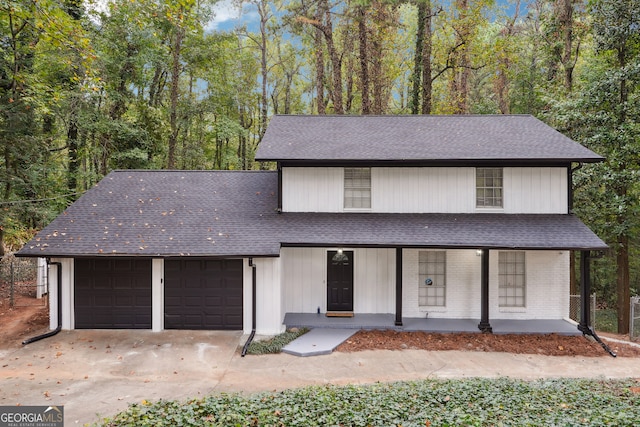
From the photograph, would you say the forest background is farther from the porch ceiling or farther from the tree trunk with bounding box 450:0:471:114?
the porch ceiling

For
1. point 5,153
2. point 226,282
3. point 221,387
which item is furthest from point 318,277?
point 5,153

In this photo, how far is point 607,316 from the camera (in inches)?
733

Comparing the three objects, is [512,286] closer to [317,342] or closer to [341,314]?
[341,314]

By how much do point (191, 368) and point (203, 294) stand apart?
9.00ft

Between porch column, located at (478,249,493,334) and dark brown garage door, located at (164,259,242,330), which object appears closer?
porch column, located at (478,249,493,334)

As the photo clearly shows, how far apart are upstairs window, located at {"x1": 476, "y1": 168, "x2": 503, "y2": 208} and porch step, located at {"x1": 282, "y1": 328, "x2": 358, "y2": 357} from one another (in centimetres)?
589

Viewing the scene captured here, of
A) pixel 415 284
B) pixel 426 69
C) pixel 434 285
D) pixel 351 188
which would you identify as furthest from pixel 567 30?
pixel 415 284

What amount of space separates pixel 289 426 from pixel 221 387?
3.11 metres

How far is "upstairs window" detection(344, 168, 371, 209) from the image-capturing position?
39.4ft

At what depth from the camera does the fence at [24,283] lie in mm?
13422

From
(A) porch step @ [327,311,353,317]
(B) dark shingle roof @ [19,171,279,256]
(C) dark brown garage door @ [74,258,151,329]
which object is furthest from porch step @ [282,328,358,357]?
(C) dark brown garage door @ [74,258,151,329]

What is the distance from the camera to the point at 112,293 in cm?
1082

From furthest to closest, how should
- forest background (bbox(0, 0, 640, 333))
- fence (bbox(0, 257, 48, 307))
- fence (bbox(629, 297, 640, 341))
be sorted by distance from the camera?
fence (bbox(0, 257, 48, 307)), forest background (bbox(0, 0, 640, 333)), fence (bbox(629, 297, 640, 341))

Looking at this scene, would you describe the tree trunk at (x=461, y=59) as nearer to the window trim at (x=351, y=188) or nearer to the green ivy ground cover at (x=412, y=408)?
the window trim at (x=351, y=188)
